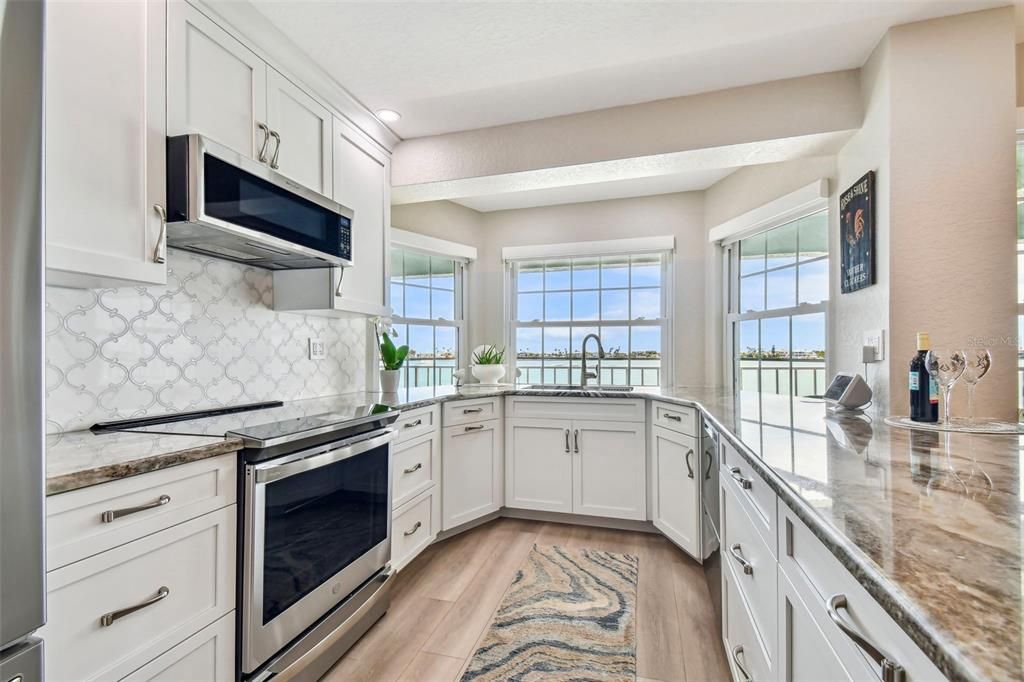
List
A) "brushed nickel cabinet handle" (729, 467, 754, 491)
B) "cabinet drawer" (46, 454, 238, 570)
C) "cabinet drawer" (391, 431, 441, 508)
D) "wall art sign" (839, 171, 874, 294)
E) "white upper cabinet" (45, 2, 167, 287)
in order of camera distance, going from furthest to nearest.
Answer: "cabinet drawer" (391, 431, 441, 508)
"wall art sign" (839, 171, 874, 294)
"brushed nickel cabinet handle" (729, 467, 754, 491)
"white upper cabinet" (45, 2, 167, 287)
"cabinet drawer" (46, 454, 238, 570)

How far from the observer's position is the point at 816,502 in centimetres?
82

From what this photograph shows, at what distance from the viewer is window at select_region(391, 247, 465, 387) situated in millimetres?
3414

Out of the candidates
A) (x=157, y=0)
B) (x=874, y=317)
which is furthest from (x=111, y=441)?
(x=874, y=317)

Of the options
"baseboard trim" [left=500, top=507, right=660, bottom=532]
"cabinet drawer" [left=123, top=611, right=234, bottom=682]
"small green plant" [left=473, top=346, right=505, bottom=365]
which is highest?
"small green plant" [left=473, top=346, right=505, bottom=365]

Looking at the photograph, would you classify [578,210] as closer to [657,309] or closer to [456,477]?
[657,309]

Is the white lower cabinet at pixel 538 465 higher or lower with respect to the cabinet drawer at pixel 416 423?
lower

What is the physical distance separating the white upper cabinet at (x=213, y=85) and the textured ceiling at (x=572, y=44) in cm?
22

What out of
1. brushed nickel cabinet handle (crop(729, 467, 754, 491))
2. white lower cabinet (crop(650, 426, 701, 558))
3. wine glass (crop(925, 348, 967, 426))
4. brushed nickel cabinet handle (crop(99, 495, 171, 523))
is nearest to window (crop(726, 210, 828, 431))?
white lower cabinet (crop(650, 426, 701, 558))

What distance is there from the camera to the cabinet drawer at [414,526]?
7.44 ft

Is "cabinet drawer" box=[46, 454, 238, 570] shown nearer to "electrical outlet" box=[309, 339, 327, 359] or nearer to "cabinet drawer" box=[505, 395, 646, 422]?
"electrical outlet" box=[309, 339, 327, 359]

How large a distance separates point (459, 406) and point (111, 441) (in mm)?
1741

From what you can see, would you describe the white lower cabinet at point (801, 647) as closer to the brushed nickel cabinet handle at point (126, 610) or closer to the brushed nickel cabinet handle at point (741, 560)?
the brushed nickel cabinet handle at point (741, 560)

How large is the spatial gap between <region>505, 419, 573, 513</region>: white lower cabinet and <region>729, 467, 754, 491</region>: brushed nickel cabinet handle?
1.52 meters

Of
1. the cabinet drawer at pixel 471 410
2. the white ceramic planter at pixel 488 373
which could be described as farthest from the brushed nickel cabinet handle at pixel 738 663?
the white ceramic planter at pixel 488 373
